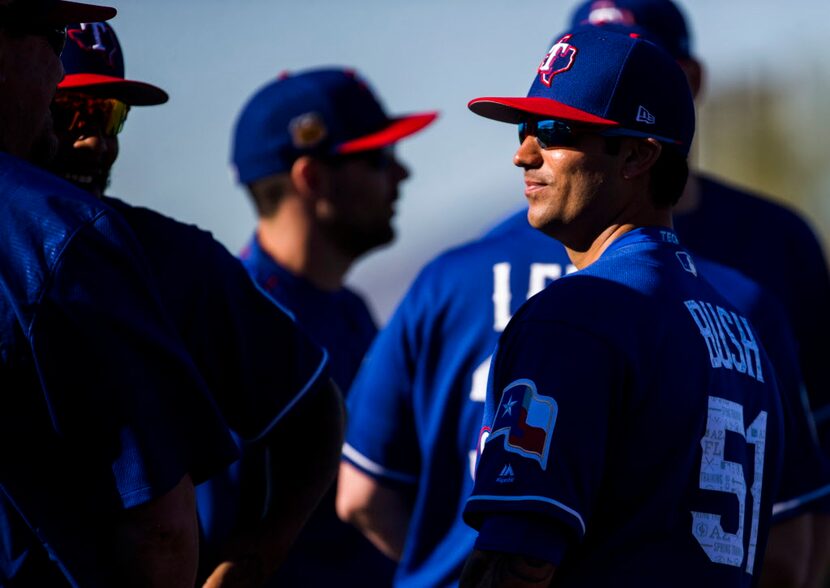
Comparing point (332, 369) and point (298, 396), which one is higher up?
point (298, 396)

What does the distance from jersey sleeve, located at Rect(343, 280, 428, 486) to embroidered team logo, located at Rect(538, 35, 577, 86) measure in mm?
1224

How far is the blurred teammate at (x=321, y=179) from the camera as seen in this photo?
5.25 metres

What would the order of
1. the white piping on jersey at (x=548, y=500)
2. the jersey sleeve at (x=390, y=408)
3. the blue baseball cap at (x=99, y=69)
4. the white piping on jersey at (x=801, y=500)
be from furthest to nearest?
1. the jersey sleeve at (x=390, y=408)
2. the white piping on jersey at (x=801, y=500)
3. the blue baseball cap at (x=99, y=69)
4. the white piping on jersey at (x=548, y=500)

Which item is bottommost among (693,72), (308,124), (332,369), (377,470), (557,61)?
(377,470)

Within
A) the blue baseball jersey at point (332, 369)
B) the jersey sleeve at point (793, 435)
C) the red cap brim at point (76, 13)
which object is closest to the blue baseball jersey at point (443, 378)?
the blue baseball jersey at point (332, 369)

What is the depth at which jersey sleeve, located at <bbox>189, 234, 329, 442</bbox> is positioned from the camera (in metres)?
3.07

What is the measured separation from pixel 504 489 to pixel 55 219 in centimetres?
99

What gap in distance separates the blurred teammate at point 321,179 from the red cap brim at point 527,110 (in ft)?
6.29

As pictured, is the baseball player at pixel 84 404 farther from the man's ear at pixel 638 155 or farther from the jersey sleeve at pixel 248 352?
the man's ear at pixel 638 155

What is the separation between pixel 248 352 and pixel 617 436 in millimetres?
847

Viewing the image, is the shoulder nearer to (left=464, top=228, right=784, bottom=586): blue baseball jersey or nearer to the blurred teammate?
(left=464, top=228, right=784, bottom=586): blue baseball jersey

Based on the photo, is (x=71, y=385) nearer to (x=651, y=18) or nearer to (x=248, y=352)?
(x=248, y=352)

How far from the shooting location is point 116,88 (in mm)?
3285

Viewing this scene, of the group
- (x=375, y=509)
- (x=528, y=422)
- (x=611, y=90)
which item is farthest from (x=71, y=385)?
(x=375, y=509)
